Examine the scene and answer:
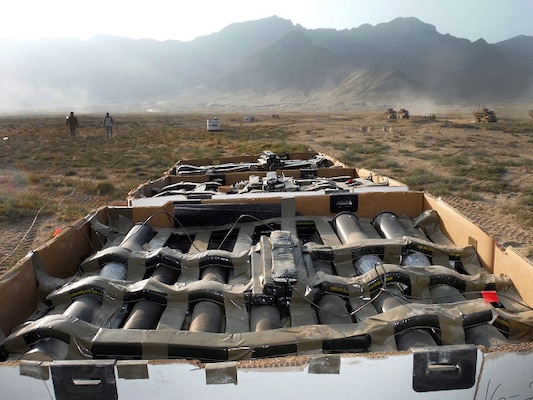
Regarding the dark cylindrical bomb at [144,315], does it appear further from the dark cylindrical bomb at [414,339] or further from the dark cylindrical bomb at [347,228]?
the dark cylindrical bomb at [347,228]

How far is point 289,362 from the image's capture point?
1.92 m

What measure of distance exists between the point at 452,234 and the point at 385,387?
2.57 meters

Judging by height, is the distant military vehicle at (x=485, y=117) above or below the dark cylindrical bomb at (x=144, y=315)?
above

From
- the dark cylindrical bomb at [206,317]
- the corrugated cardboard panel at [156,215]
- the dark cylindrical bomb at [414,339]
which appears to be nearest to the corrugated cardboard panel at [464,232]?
the dark cylindrical bomb at [414,339]

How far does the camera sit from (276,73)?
5906 inches

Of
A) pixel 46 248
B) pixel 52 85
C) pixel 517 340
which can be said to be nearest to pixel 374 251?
pixel 517 340

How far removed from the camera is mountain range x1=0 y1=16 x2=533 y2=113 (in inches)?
4749

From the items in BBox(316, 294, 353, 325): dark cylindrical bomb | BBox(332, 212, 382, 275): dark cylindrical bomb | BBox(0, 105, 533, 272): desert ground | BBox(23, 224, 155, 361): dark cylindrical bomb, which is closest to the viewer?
BBox(23, 224, 155, 361): dark cylindrical bomb

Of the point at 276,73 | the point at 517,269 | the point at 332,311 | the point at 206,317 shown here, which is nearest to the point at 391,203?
the point at 517,269

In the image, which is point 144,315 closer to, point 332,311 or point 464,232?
point 332,311

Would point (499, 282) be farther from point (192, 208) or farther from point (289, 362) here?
point (192, 208)

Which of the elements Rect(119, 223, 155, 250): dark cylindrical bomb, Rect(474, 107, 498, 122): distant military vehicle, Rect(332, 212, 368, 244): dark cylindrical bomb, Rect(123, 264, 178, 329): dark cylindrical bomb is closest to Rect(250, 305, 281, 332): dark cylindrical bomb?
Rect(123, 264, 178, 329): dark cylindrical bomb

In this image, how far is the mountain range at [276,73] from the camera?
396ft

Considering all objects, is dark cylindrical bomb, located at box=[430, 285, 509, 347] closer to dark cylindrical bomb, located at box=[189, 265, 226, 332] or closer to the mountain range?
dark cylindrical bomb, located at box=[189, 265, 226, 332]
